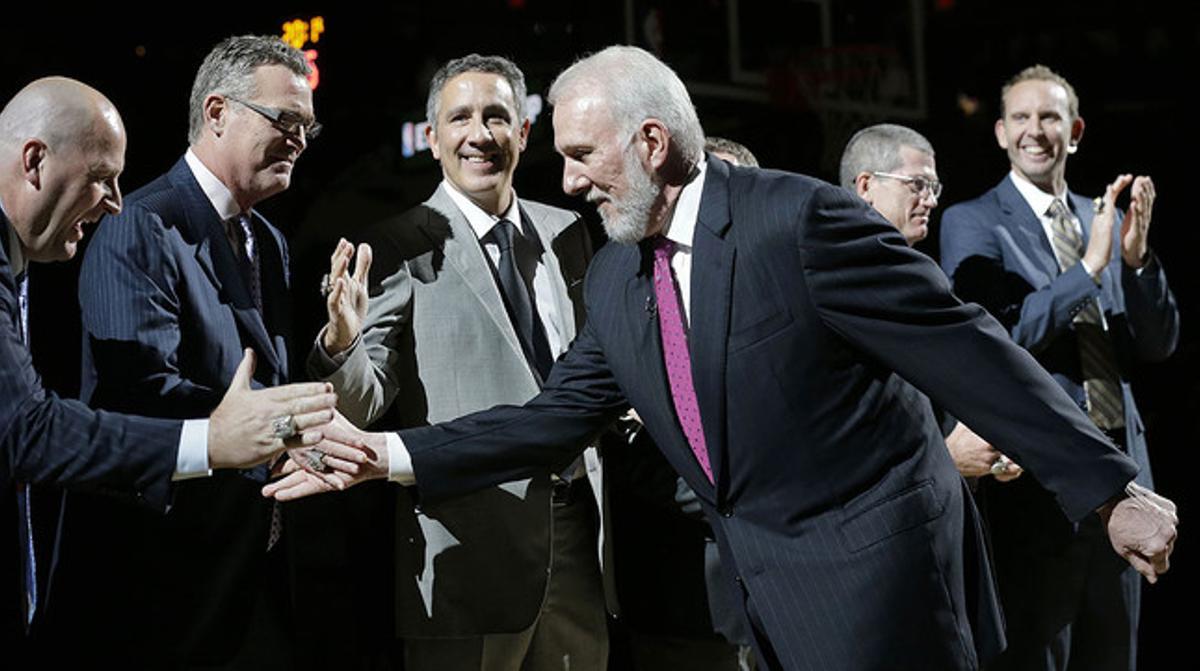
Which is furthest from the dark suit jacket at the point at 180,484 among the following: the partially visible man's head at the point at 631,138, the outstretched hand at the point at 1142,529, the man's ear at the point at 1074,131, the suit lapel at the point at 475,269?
the man's ear at the point at 1074,131

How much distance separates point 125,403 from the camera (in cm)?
240

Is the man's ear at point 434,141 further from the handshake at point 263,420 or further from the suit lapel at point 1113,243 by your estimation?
the suit lapel at point 1113,243

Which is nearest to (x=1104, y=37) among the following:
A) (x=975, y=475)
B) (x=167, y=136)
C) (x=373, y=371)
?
(x=167, y=136)

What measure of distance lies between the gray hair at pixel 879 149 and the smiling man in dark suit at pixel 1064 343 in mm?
280

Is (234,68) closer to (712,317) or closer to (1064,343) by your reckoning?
(712,317)

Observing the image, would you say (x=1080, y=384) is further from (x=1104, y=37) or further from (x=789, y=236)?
(x=1104, y=37)

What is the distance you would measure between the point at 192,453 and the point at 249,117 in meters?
0.75

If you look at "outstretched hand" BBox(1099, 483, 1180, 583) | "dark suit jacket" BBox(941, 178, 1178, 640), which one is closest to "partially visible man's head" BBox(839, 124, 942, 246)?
"dark suit jacket" BBox(941, 178, 1178, 640)

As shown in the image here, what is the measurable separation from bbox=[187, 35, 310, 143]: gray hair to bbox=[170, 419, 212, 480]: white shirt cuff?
2.38ft

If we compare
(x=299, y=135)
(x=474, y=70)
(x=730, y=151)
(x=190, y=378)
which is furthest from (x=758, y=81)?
(x=190, y=378)

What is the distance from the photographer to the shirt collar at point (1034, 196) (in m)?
3.51

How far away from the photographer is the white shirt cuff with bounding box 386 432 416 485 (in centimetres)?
246

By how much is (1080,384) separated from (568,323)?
1296 millimetres

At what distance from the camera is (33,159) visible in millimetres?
2256
